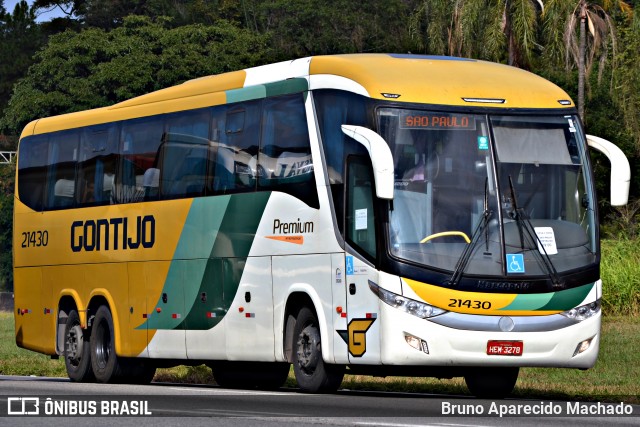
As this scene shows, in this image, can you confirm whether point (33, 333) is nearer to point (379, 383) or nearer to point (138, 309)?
point (138, 309)

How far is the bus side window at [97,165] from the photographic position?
2352 centimetres

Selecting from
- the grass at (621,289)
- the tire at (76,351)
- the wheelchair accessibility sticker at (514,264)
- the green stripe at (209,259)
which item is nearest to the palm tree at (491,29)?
the grass at (621,289)

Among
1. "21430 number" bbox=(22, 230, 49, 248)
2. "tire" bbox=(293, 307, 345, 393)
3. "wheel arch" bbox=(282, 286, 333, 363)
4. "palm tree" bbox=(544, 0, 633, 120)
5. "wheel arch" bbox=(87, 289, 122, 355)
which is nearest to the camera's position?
"wheel arch" bbox=(282, 286, 333, 363)

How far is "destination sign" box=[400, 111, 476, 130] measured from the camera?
1747cm

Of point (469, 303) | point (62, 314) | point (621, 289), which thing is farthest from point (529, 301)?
point (621, 289)

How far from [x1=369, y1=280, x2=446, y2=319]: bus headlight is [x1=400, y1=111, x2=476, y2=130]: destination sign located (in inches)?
74.3

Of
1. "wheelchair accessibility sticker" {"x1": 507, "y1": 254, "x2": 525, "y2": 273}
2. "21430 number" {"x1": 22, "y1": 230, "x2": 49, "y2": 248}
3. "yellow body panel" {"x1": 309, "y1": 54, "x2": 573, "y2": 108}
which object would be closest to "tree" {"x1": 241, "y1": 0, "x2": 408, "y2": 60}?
"21430 number" {"x1": 22, "y1": 230, "x2": 49, "y2": 248}

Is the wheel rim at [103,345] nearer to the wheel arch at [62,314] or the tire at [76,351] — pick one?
the tire at [76,351]

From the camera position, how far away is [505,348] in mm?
16875

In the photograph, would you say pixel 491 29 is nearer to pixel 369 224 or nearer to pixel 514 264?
pixel 369 224

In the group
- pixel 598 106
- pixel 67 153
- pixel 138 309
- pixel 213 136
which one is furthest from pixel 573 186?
pixel 598 106

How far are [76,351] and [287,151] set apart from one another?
677 centimetres

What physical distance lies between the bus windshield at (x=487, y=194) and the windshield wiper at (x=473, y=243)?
1cm

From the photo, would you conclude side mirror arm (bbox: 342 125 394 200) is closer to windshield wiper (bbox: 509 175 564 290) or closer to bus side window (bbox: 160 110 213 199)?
windshield wiper (bbox: 509 175 564 290)
